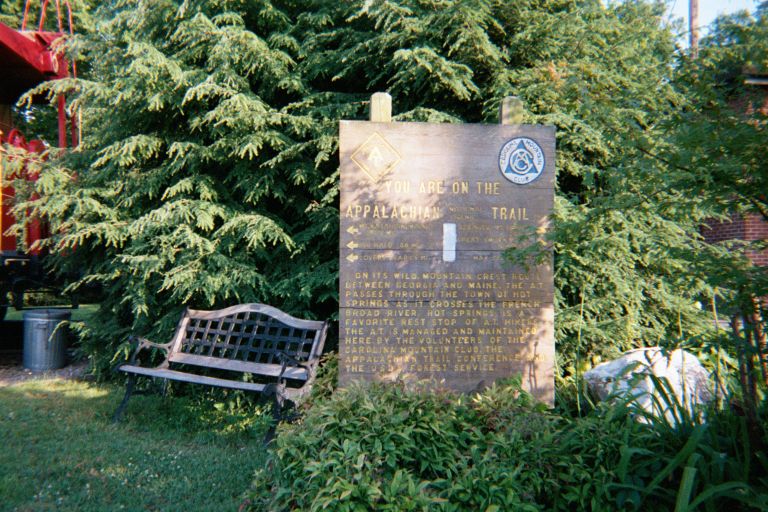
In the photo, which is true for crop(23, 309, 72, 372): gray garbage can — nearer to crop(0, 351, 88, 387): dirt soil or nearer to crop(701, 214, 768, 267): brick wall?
crop(0, 351, 88, 387): dirt soil

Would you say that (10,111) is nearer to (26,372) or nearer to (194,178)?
(26,372)

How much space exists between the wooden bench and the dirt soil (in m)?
2.06

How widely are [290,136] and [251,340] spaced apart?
2.27 metres

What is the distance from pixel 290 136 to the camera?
223 inches

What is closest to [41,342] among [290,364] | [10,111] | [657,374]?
[10,111]

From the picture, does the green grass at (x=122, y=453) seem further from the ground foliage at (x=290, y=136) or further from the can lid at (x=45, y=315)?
the can lid at (x=45, y=315)

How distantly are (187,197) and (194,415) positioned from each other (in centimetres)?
228

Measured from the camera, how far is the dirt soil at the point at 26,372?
6.43 metres

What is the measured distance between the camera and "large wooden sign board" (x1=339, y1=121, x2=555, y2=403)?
3.90 meters

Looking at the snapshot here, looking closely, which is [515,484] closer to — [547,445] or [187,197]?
[547,445]

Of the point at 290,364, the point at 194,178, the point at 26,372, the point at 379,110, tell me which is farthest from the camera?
the point at 26,372

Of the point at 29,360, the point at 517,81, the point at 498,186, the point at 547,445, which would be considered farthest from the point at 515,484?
the point at 29,360

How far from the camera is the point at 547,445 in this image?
2887mm

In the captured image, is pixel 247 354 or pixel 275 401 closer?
pixel 275 401
